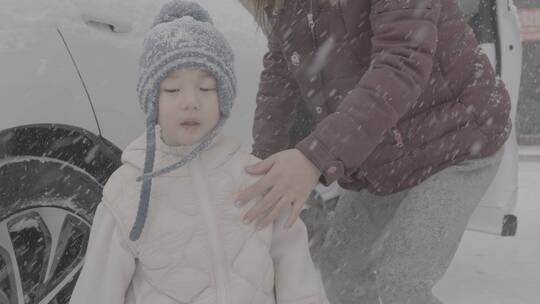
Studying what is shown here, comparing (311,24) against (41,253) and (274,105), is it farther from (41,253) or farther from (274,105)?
(41,253)

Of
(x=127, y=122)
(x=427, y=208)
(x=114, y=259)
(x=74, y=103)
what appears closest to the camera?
(x=114, y=259)

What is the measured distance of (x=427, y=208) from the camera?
5.72 ft

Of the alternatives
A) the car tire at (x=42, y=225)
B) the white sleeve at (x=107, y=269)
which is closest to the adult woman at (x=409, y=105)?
the white sleeve at (x=107, y=269)

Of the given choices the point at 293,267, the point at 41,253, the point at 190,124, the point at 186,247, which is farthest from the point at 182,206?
the point at 41,253

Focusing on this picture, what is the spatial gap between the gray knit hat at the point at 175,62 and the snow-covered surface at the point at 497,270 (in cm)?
238

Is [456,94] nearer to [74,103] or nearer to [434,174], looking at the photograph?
[434,174]

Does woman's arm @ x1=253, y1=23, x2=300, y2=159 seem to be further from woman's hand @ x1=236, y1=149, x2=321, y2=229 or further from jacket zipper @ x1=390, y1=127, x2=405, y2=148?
woman's hand @ x1=236, y1=149, x2=321, y2=229

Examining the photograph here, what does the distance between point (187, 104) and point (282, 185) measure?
0.29m

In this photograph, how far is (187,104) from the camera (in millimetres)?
1473

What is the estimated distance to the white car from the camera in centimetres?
185

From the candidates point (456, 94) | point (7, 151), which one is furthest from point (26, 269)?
point (456, 94)

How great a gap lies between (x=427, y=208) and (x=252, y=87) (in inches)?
42.1

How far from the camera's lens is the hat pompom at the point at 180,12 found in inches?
62.2

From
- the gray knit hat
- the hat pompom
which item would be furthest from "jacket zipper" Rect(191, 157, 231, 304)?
the hat pompom
